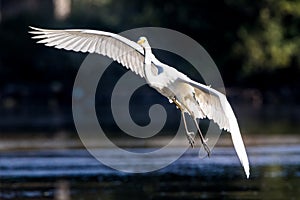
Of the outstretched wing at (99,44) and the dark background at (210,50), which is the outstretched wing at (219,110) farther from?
the dark background at (210,50)

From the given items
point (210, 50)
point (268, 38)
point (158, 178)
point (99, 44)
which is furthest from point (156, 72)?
point (210, 50)

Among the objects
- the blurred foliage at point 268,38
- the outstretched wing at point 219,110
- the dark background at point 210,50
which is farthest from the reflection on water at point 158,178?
the dark background at point 210,50

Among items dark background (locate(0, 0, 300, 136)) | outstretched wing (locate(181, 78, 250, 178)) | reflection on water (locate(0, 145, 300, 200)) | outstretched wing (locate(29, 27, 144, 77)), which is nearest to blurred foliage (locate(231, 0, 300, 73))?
dark background (locate(0, 0, 300, 136))

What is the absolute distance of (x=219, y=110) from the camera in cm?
1482

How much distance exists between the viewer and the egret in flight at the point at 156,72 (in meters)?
14.8

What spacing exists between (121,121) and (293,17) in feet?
55.0

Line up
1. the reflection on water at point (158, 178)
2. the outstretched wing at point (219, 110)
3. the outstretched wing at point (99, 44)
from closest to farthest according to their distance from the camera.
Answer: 1. the outstretched wing at point (219, 110)
2. the outstretched wing at point (99, 44)
3. the reflection on water at point (158, 178)

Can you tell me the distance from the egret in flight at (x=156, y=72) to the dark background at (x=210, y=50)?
38350mm

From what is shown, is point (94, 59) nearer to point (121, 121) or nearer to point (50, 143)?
point (121, 121)

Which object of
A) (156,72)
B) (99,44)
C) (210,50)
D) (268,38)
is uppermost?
(268,38)

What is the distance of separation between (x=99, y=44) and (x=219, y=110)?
1.97 m

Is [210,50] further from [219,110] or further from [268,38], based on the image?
[219,110]

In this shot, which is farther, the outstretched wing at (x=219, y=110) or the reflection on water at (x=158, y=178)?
the reflection on water at (x=158, y=178)

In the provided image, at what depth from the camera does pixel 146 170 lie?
82.9 feet
